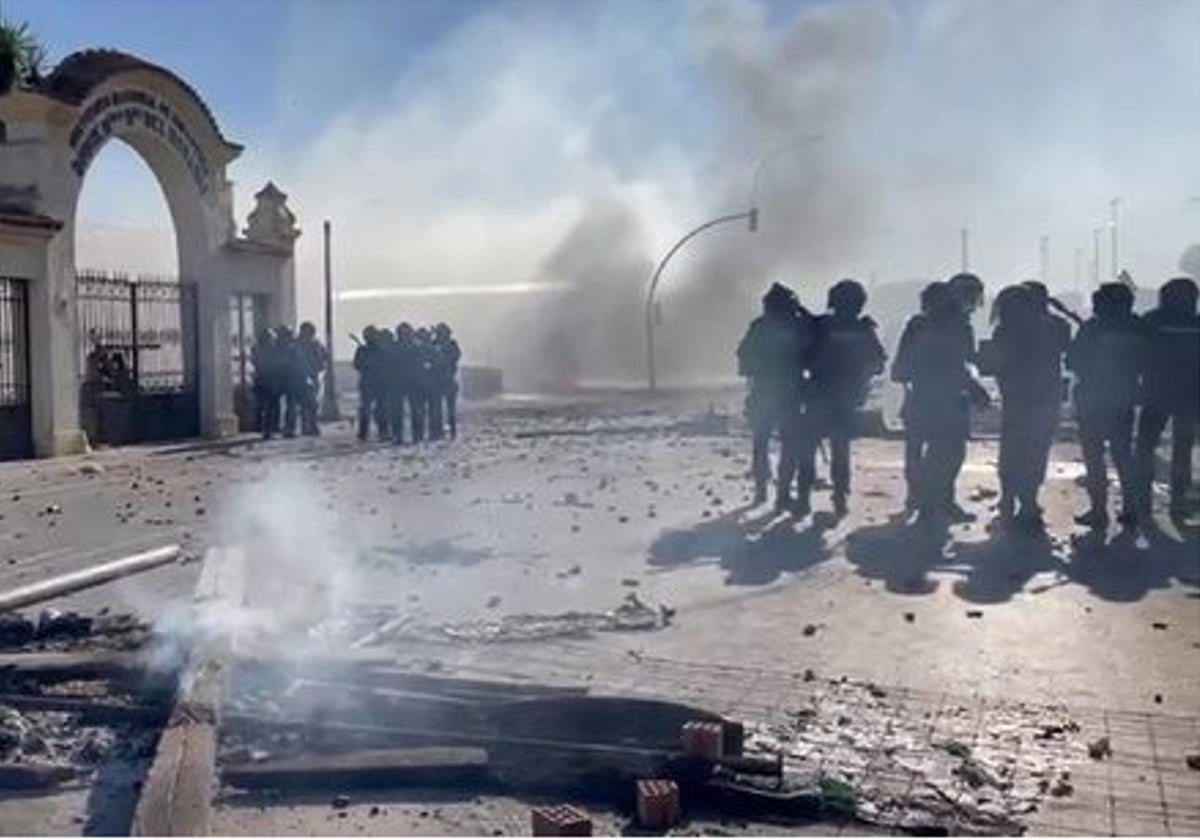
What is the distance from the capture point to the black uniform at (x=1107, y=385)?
11.4m

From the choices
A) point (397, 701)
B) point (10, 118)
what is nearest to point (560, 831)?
point (397, 701)

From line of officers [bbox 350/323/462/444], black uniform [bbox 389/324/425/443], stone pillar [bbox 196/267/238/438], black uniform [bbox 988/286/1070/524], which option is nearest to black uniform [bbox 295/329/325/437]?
line of officers [bbox 350/323/462/444]

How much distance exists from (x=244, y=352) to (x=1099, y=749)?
22.4 metres

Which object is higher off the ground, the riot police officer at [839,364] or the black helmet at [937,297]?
the black helmet at [937,297]

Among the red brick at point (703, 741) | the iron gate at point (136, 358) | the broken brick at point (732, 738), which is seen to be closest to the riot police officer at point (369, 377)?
the iron gate at point (136, 358)

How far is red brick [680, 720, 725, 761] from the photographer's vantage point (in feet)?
15.8

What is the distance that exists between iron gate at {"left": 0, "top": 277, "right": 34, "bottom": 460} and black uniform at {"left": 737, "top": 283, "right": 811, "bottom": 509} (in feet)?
38.0

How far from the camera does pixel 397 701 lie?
224 inches

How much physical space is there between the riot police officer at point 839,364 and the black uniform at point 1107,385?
1.75 meters

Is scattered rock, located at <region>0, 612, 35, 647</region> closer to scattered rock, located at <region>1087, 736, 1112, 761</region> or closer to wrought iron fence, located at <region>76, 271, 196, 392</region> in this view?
scattered rock, located at <region>1087, 736, 1112, 761</region>

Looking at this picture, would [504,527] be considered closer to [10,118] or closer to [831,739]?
[831,739]

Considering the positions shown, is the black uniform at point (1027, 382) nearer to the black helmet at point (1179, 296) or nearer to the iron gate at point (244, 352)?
the black helmet at point (1179, 296)

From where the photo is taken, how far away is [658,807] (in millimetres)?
4555

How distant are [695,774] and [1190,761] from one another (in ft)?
6.26
